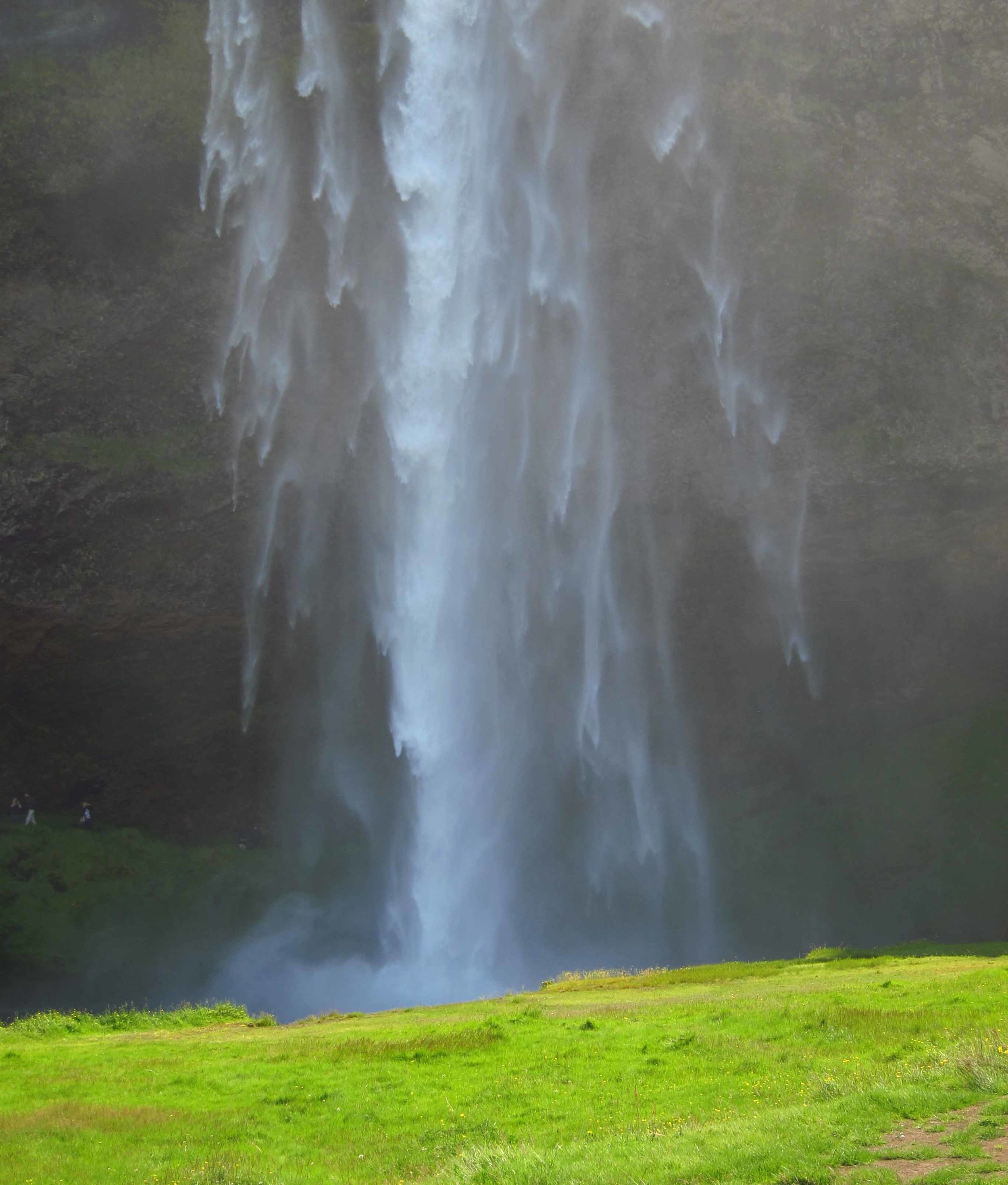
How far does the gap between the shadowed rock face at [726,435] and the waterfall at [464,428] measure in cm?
105

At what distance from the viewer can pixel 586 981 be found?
1387 inches

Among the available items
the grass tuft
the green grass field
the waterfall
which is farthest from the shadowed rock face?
the green grass field

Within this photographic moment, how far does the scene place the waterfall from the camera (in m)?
46.4

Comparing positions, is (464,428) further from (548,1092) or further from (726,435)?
(548,1092)

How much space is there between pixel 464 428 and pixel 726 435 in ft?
32.5

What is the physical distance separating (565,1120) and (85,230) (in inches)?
1547

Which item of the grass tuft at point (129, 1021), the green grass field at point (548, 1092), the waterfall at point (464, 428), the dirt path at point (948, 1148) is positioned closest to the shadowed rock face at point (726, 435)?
the waterfall at point (464, 428)

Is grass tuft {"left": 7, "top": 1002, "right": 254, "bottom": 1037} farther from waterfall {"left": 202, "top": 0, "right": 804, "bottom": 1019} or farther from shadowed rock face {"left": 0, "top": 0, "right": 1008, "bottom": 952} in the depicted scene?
shadowed rock face {"left": 0, "top": 0, "right": 1008, "bottom": 952}

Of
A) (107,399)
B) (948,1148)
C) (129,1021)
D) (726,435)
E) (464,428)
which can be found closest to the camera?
(948,1148)

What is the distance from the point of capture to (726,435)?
46.4 meters

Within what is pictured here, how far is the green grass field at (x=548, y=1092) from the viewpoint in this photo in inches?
487

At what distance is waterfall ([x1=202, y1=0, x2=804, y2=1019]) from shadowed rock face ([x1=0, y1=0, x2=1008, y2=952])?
105 centimetres

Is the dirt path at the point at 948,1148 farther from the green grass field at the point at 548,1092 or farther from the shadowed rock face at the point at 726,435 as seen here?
the shadowed rock face at the point at 726,435

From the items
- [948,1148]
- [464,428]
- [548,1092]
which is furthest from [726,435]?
[948,1148]
